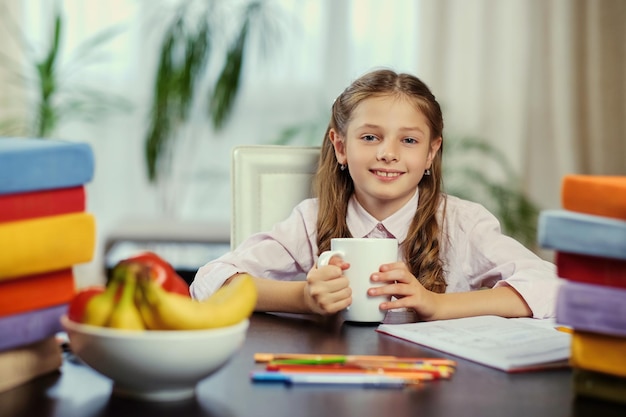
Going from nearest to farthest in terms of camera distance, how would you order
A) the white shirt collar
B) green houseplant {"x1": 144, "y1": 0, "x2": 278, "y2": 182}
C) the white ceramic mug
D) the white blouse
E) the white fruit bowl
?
1. the white fruit bowl
2. the white ceramic mug
3. the white blouse
4. the white shirt collar
5. green houseplant {"x1": 144, "y1": 0, "x2": 278, "y2": 182}

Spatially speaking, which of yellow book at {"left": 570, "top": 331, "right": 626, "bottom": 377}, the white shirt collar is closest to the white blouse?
the white shirt collar

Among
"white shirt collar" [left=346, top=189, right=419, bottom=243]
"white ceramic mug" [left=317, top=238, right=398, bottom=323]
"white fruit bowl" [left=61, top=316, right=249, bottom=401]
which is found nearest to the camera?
"white fruit bowl" [left=61, top=316, right=249, bottom=401]

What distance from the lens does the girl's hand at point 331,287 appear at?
133 cm

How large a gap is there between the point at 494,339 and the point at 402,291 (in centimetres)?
24

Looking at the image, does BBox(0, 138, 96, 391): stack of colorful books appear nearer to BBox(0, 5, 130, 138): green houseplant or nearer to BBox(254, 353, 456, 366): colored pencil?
BBox(254, 353, 456, 366): colored pencil

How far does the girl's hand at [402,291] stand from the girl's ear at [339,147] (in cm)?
60

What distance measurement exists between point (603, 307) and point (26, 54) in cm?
405

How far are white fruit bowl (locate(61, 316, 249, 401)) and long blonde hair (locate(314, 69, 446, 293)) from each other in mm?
1011

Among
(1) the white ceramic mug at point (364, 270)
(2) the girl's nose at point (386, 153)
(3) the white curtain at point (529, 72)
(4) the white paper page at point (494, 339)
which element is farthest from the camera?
(3) the white curtain at point (529, 72)

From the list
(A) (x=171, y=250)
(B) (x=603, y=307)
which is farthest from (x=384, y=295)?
(A) (x=171, y=250)

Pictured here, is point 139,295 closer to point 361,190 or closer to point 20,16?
point 361,190

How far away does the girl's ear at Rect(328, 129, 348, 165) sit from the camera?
1.95 meters

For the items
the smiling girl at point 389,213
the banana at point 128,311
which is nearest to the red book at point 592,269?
the banana at point 128,311

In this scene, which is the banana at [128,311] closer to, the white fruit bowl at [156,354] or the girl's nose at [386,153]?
the white fruit bowl at [156,354]
